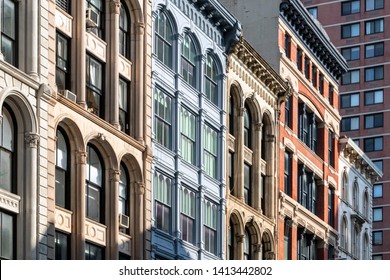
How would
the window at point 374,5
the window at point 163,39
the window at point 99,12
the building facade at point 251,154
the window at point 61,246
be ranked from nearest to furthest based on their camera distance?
1. the window at point 61,246
2. the window at point 99,12
3. the window at point 163,39
4. the building facade at point 251,154
5. the window at point 374,5

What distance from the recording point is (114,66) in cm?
4322

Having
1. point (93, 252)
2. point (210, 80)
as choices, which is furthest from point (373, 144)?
point (93, 252)

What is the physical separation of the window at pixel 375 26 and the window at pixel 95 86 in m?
94.4

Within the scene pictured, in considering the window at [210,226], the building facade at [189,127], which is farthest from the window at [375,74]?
the window at [210,226]

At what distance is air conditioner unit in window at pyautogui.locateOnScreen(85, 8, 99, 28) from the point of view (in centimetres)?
4156

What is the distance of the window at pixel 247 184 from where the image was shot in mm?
58625

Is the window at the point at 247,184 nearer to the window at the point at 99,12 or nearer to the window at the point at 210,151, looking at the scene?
the window at the point at 210,151

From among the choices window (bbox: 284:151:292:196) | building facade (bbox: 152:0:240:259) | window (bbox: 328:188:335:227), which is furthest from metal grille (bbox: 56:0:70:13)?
window (bbox: 328:188:335:227)

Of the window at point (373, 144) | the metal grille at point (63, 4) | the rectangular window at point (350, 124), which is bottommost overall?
the metal grille at point (63, 4)

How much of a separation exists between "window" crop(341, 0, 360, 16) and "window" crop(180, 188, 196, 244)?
87.2 metres

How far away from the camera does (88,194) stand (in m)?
41.1

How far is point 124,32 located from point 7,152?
1096 cm
